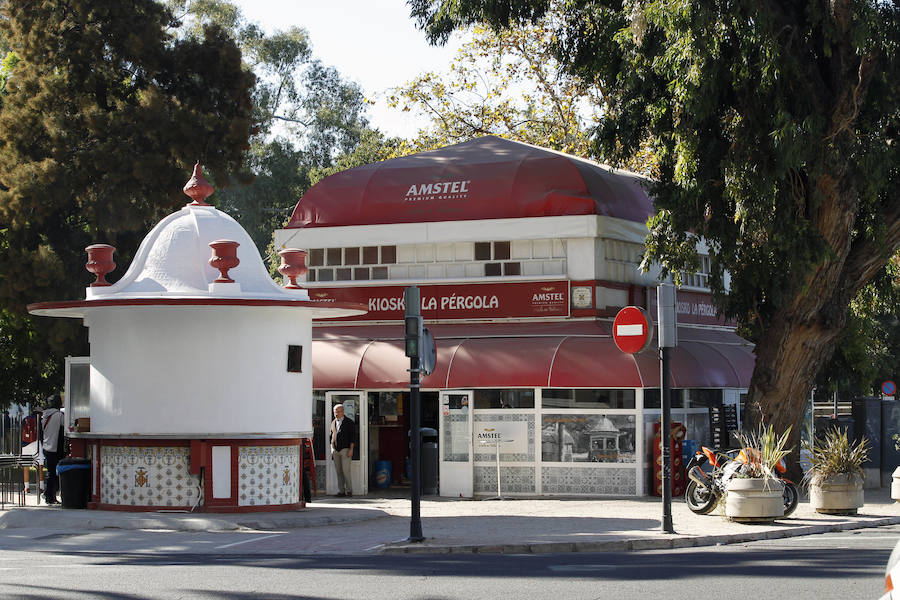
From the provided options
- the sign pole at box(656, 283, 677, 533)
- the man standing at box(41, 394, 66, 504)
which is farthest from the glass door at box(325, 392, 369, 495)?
the sign pole at box(656, 283, 677, 533)

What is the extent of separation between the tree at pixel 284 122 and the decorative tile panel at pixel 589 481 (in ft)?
119

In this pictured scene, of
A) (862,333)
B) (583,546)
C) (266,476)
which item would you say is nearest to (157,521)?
(266,476)

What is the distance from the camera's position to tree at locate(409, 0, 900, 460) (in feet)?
69.7

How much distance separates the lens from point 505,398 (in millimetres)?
25312

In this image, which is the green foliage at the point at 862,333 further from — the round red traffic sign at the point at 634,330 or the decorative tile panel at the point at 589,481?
the round red traffic sign at the point at 634,330

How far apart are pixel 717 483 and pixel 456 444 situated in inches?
270

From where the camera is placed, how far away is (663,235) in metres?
23.4

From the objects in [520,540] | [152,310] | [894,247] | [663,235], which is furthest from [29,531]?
[894,247]

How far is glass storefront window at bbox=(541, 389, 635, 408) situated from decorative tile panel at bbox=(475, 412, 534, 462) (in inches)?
18.6

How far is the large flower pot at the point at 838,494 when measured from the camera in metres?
20.2

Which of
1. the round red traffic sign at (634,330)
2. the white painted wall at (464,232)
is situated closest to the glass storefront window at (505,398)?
the white painted wall at (464,232)

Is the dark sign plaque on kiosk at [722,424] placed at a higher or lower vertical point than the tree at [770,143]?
lower

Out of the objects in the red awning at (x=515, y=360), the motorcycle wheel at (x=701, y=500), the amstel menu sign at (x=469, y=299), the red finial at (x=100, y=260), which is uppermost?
the red finial at (x=100, y=260)

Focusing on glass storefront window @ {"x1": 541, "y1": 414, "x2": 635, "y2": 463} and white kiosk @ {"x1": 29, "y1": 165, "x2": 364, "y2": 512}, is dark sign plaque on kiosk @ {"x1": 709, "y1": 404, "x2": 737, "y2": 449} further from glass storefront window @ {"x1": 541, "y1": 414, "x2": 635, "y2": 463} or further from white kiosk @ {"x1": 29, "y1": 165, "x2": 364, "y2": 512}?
white kiosk @ {"x1": 29, "y1": 165, "x2": 364, "y2": 512}
